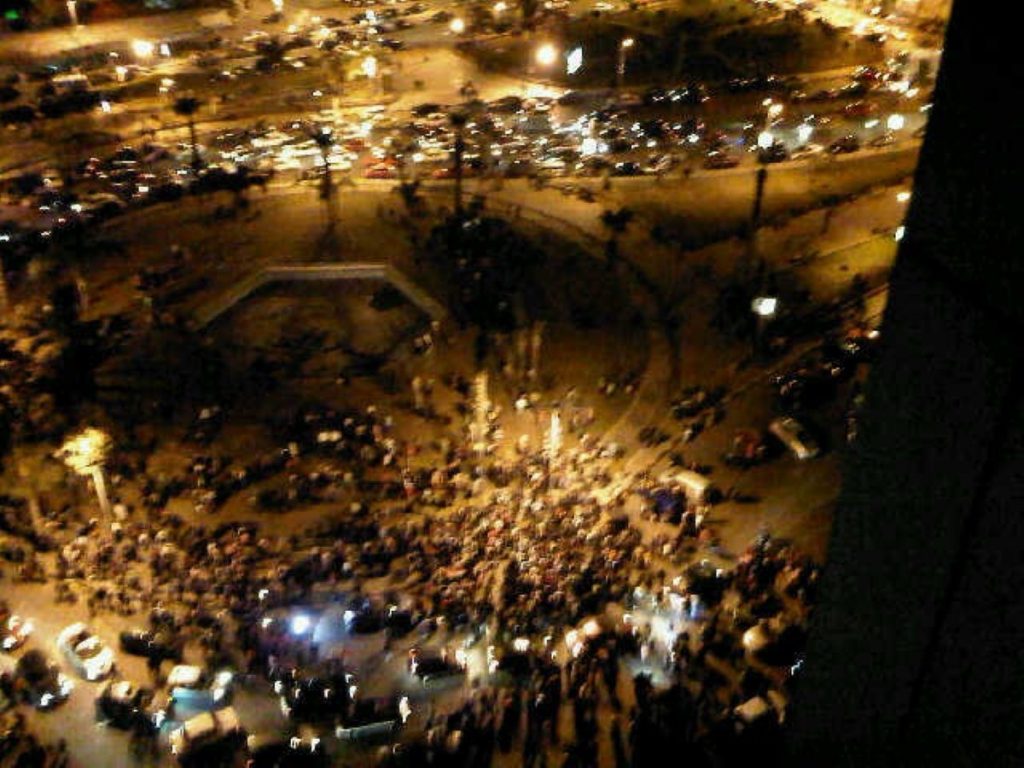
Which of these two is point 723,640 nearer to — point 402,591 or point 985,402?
point 402,591

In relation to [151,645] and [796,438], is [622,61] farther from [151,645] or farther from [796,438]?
[151,645]

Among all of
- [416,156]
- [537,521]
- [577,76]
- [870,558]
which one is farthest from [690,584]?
[577,76]

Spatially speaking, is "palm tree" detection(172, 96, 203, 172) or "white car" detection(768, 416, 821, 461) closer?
"white car" detection(768, 416, 821, 461)

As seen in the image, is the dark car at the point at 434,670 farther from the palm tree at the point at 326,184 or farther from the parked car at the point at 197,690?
the palm tree at the point at 326,184

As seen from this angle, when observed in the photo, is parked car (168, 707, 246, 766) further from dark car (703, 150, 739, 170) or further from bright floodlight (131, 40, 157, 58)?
bright floodlight (131, 40, 157, 58)


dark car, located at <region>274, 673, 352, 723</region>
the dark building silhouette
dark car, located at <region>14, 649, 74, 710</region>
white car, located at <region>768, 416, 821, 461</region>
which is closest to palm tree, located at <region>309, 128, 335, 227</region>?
white car, located at <region>768, 416, 821, 461</region>

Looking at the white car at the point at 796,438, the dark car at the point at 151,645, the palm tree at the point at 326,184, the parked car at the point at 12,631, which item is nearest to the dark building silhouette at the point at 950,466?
the dark car at the point at 151,645

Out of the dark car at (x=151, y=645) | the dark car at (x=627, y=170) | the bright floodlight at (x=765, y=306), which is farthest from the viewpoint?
the dark car at (x=627, y=170)

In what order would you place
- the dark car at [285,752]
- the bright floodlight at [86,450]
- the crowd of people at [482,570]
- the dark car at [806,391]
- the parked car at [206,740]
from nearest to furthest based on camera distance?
the dark car at [285,752] < the parked car at [206,740] < the crowd of people at [482,570] < the bright floodlight at [86,450] < the dark car at [806,391]
